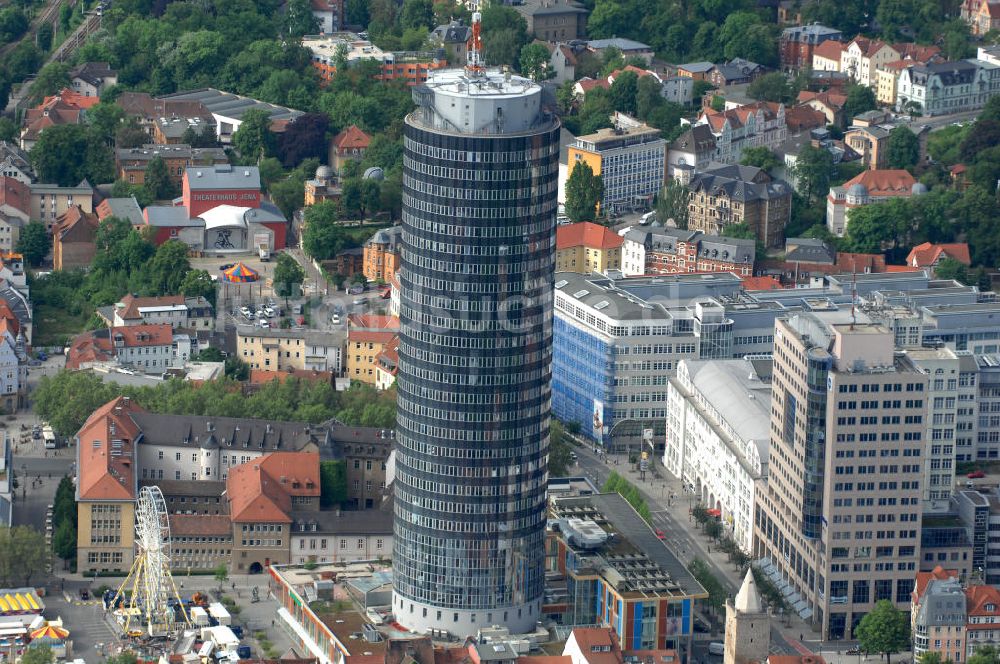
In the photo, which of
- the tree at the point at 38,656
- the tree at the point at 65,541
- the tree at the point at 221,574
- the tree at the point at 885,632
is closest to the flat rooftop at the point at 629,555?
the tree at the point at 885,632

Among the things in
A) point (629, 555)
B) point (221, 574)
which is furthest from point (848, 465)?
point (221, 574)

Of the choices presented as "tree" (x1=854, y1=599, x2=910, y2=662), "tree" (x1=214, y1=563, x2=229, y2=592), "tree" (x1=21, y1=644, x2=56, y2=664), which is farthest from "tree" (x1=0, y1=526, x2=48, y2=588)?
"tree" (x1=854, y1=599, x2=910, y2=662)

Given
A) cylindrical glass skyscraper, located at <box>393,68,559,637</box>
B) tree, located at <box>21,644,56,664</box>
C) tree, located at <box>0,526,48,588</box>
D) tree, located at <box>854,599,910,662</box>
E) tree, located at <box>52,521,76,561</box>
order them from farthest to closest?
tree, located at <box>52,521,76,561</box>
tree, located at <box>0,526,48,588</box>
tree, located at <box>854,599,910,662</box>
tree, located at <box>21,644,56,664</box>
cylindrical glass skyscraper, located at <box>393,68,559,637</box>

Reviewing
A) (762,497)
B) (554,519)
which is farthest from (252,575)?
(762,497)

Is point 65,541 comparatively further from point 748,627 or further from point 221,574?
point 748,627

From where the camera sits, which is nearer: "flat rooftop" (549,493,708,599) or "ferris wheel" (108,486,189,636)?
"flat rooftop" (549,493,708,599)

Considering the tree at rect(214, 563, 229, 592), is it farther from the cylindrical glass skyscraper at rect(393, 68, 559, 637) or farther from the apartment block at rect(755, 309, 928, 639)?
the apartment block at rect(755, 309, 928, 639)

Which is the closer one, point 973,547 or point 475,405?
point 475,405

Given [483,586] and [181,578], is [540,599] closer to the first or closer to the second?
[483,586]
